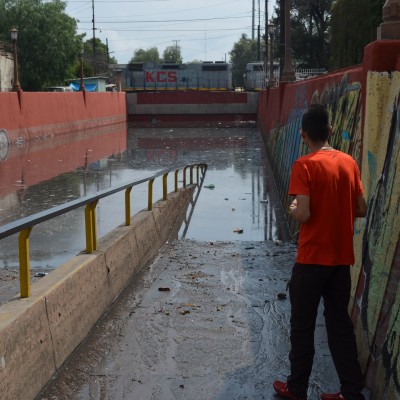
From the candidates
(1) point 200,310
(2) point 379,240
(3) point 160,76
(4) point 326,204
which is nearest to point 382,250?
(2) point 379,240

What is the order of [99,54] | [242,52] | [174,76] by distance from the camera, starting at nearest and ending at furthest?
[174,76]
[99,54]
[242,52]

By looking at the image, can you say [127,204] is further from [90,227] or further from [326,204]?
[326,204]

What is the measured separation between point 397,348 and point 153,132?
46.6 metres

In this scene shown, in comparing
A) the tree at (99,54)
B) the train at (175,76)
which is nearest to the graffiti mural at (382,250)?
the train at (175,76)

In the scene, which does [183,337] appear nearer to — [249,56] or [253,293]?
[253,293]

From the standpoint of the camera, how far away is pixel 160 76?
243ft

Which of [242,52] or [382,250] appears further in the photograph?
[242,52]

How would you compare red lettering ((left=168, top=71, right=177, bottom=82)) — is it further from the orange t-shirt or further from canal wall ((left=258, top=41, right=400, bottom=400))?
the orange t-shirt

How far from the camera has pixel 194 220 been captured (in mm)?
15406

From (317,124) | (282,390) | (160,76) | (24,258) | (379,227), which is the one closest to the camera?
(317,124)

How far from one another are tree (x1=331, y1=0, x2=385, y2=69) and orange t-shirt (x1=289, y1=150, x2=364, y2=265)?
30.3 meters

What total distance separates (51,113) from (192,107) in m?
23.1

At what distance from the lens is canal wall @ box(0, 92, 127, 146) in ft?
118

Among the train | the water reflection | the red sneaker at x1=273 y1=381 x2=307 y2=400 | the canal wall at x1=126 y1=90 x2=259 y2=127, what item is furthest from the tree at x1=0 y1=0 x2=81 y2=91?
the red sneaker at x1=273 y1=381 x2=307 y2=400
